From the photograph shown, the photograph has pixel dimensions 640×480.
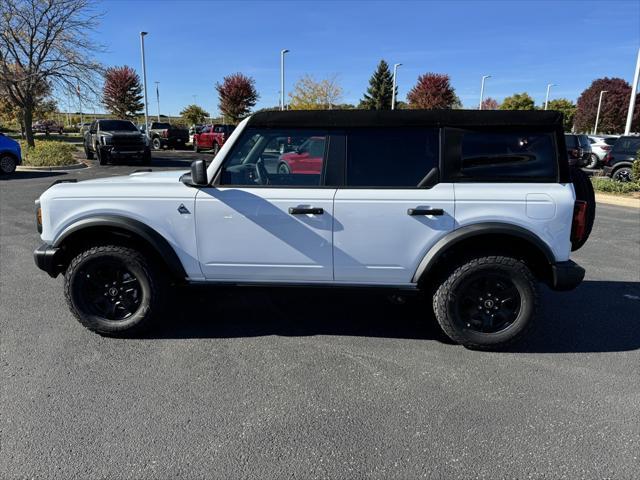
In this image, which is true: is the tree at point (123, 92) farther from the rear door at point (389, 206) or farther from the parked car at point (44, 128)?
the rear door at point (389, 206)

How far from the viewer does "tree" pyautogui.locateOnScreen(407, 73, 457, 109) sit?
2202 inches

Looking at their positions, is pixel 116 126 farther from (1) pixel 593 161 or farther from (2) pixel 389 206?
(1) pixel 593 161

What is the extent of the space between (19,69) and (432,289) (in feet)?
69.6

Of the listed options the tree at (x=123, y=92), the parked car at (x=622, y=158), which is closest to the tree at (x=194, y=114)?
the tree at (x=123, y=92)

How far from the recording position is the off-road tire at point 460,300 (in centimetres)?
344

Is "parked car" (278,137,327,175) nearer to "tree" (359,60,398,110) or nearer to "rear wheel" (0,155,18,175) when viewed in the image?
"rear wheel" (0,155,18,175)

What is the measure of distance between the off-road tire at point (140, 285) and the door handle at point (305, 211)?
4.11 ft

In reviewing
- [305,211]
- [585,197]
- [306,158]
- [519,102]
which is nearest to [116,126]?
[306,158]

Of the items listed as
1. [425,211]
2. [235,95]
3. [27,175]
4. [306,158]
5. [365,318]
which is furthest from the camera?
[235,95]

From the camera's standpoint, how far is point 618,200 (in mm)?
11898

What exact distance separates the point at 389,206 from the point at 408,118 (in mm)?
697

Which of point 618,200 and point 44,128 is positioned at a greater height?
point 44,128

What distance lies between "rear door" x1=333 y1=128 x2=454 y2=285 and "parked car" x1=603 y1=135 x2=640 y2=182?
14018 mm

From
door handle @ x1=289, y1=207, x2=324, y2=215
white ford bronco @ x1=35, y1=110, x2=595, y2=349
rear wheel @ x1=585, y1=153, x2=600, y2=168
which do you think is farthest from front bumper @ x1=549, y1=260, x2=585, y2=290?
rear wheel @ x1=585, y1=153, x2=600, y2=168
